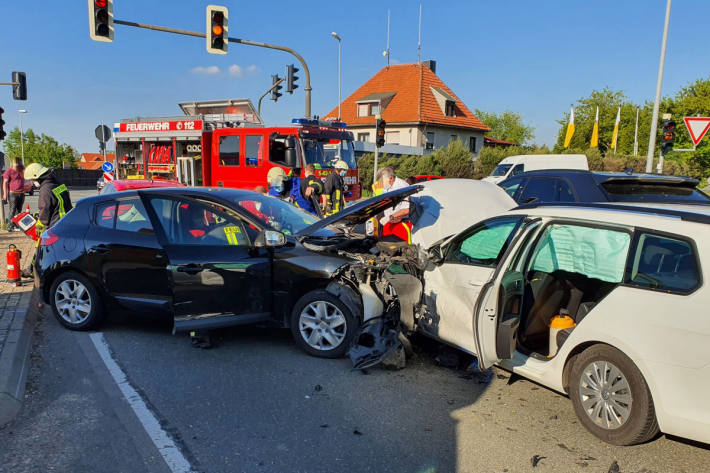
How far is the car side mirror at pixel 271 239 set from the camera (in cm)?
495

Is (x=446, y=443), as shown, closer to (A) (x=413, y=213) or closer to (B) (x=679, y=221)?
(B) (x=679, y=221)

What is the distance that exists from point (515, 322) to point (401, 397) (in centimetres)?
108

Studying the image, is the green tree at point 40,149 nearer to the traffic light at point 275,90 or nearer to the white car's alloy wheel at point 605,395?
the traffic light at point 275,90

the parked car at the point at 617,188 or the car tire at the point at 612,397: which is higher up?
the parked car at the point at 617,188

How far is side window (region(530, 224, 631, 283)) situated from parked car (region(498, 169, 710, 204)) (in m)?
1.46

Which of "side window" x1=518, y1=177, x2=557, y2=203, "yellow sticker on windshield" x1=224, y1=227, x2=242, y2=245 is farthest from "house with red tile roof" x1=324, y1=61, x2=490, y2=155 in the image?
"yellow sticker on windshield" x1=224, y1=227, x2=242, y2=245

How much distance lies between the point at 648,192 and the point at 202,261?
18.0 feet

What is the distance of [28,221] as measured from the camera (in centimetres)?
771

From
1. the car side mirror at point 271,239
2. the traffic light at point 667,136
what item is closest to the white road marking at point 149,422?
the car side mirror at point 271,239

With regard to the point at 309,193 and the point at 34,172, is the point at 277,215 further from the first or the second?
the point at 34,172

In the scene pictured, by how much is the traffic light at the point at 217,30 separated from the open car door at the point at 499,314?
38.9ft

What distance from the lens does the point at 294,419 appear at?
3.77m

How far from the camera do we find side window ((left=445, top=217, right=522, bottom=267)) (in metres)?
4.63

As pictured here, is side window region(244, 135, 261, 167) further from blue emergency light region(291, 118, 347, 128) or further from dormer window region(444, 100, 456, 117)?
dormer window region(444, 100, 456, 117)
